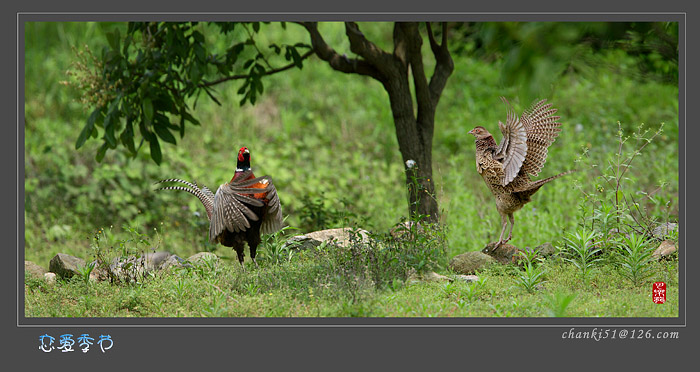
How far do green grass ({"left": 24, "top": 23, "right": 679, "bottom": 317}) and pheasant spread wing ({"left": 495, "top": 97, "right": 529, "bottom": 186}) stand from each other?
0.55 meters

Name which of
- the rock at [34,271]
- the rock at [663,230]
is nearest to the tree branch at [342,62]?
the rock at [663,230]

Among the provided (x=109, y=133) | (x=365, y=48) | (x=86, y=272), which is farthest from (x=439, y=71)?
(x=86, y=272)

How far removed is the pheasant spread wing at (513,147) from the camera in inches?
184

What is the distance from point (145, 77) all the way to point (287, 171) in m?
3.17

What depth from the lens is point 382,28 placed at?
11086mm

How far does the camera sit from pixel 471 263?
510 cm

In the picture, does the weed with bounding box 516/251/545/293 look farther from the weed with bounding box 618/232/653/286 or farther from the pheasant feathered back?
the pheasant feathered back

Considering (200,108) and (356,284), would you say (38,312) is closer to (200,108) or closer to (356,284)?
(356,284)

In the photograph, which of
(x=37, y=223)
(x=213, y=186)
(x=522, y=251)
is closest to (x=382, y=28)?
(x=213, y=186)

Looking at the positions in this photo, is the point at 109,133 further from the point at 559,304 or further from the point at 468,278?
the point at 559,304

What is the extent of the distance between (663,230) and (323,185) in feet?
12.7

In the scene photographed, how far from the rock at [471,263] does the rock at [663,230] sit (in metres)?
1.23

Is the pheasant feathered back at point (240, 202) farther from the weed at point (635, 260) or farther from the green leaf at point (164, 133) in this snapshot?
the weed at point (635, 260)
